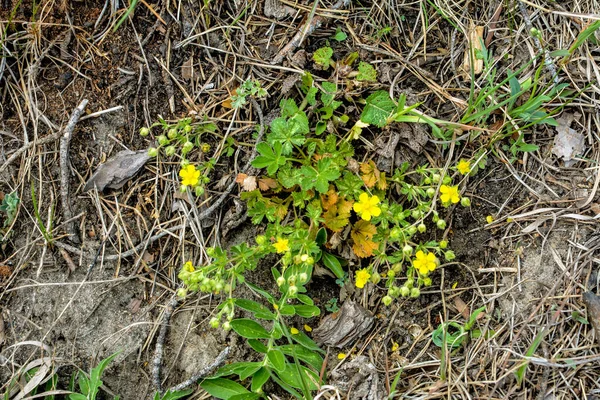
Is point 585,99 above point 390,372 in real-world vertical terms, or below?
above

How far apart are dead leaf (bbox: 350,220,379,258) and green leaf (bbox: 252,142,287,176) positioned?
1.92ft

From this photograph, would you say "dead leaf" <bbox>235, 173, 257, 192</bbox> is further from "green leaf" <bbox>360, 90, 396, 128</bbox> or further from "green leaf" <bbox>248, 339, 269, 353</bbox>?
"green leaf" <bbox>248, 339, 269, 353</bbox>

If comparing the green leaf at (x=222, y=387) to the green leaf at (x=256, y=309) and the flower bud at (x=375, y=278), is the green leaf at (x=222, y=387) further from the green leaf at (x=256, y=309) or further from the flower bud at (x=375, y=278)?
the flower bud at (x=375, y=278)

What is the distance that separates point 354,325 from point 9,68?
2562 mm

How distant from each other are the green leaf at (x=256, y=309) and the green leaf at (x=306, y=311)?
138 mm

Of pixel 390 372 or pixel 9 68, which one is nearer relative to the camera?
pixel 390 372

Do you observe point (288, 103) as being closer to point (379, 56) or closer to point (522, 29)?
point (379, 56)

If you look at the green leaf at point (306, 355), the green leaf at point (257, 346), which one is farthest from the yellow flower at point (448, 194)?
the green leaf at point (257, 346)

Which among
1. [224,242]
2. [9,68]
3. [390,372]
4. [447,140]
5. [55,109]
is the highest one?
[9,68]

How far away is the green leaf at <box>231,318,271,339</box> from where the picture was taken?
9.93 ft

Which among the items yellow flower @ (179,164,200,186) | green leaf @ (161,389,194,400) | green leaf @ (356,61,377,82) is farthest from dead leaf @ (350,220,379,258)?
green leaf @ (161,389,194,400)

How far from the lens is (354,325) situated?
10.5ft

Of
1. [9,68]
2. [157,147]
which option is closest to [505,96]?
[157,147]

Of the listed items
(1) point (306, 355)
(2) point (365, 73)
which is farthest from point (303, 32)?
(1) point (306, 355)
